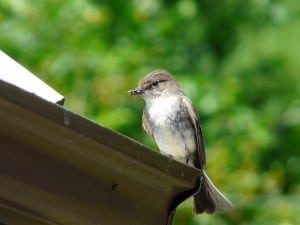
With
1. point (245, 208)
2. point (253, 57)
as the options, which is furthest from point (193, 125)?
point (253, 57)

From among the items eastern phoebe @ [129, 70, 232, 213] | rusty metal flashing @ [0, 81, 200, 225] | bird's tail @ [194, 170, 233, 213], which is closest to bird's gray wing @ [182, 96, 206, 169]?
eastern phoebe @ [129, 70, 232, 213]

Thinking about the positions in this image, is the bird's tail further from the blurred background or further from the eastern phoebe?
the blurred background

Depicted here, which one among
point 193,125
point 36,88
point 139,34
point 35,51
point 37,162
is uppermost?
point 139,34

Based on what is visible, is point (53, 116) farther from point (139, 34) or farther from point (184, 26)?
point (184, 26)

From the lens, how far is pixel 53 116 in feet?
7.23

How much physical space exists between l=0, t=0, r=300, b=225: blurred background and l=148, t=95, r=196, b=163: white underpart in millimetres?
1946

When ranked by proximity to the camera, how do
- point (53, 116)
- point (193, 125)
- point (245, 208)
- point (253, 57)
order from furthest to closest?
point (253, 57), point (245, 208), point (193, 125), point (53, 116)

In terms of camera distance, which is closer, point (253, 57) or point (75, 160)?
point (75, 160)

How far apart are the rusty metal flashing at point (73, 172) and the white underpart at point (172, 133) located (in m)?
3.10

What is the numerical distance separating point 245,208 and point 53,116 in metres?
6.66

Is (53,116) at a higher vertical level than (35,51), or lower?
lower

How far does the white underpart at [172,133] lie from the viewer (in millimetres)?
5688

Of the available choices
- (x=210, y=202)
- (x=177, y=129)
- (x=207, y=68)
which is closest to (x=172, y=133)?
(x=177, y=129)

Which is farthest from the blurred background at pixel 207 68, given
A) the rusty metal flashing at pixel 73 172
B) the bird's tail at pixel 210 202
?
the rusty metal flashing at pixel 73 172
